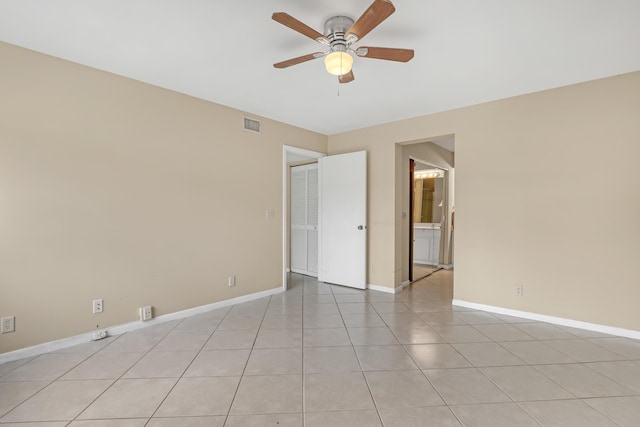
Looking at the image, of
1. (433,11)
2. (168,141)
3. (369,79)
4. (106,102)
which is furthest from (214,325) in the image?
(433,11)

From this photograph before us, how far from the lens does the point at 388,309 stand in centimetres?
359

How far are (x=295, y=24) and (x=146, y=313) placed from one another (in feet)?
9.88

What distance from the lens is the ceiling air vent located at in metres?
3.88

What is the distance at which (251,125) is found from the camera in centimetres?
394

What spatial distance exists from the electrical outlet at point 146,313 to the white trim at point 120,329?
0.15ft

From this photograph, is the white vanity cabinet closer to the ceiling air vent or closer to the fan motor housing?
the ceiling air vent

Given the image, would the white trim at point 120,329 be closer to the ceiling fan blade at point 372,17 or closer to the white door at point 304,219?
the white door at point 304,219

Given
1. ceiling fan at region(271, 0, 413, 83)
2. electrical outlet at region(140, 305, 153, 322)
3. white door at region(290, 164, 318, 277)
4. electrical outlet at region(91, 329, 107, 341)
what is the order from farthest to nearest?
white door at region(290, 164, 318, 277), electrical outlet at region(140, 305, 153, 322), electrical outlet at region(91, 329, 107, 341), ceiling fan at region(271, 0, 413, 83)

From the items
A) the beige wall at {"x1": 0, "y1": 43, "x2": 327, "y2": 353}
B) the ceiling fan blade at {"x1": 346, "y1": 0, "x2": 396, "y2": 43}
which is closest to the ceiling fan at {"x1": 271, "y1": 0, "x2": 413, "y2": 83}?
the ceiling fan blade at {"x1": 346, "y1": 0, "x2": 396, "y2": 43}

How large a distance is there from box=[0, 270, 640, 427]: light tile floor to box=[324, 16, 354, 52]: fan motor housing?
2391 mm

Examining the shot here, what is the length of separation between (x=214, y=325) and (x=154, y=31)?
271 centimetres

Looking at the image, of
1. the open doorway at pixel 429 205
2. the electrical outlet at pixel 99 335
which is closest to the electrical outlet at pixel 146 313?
the electrical outlet at pixel 99 335

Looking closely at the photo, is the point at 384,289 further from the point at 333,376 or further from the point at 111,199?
the point at 111,199

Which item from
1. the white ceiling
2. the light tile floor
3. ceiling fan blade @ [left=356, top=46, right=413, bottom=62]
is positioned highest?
the white ceiling
